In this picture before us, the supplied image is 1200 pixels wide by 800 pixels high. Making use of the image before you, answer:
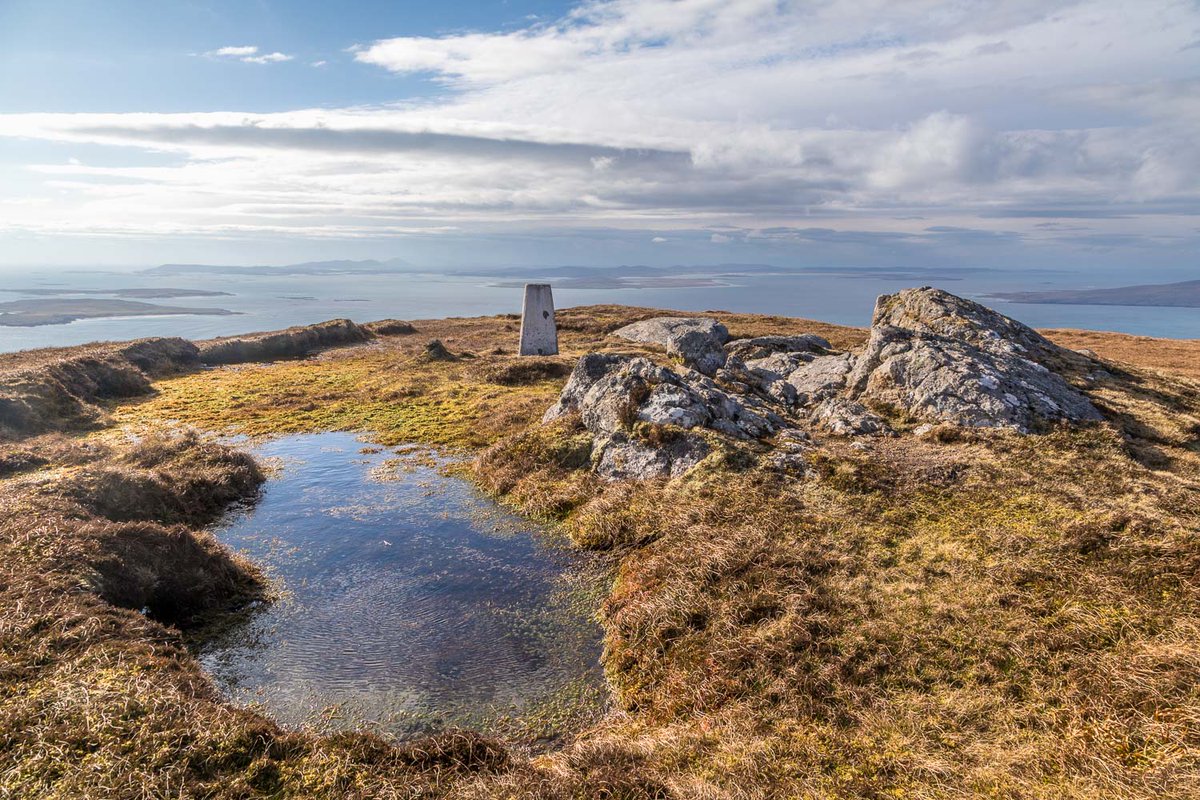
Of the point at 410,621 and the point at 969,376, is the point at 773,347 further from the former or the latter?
the point at 410,621

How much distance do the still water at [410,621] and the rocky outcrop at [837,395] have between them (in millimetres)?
4926

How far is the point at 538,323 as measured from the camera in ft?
135

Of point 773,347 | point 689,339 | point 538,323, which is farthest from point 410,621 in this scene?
point 538,323

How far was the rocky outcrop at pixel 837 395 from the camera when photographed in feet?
56.7

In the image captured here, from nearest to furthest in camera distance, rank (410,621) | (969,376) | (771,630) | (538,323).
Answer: (771,630), (410,621), (969,376), (538,323)

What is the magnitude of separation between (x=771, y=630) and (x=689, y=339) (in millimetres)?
27547

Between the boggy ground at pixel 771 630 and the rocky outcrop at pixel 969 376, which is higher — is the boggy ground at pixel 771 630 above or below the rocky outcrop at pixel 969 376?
below

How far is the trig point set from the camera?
4088 centimetres

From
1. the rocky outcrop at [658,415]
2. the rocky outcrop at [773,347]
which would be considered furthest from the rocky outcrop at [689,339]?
the rocky outcrop at [658,415]

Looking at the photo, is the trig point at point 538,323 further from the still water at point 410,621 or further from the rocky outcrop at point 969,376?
the still water at point 410,621

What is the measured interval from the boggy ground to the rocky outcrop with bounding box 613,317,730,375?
15192 mm

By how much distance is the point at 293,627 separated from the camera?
11047 millimetres

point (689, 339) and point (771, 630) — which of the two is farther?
point (689, 339)

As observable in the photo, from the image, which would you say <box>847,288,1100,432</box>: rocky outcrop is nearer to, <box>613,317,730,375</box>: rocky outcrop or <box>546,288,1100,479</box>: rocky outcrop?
<box>546,288,1100,479</box>: rocky outcrop
